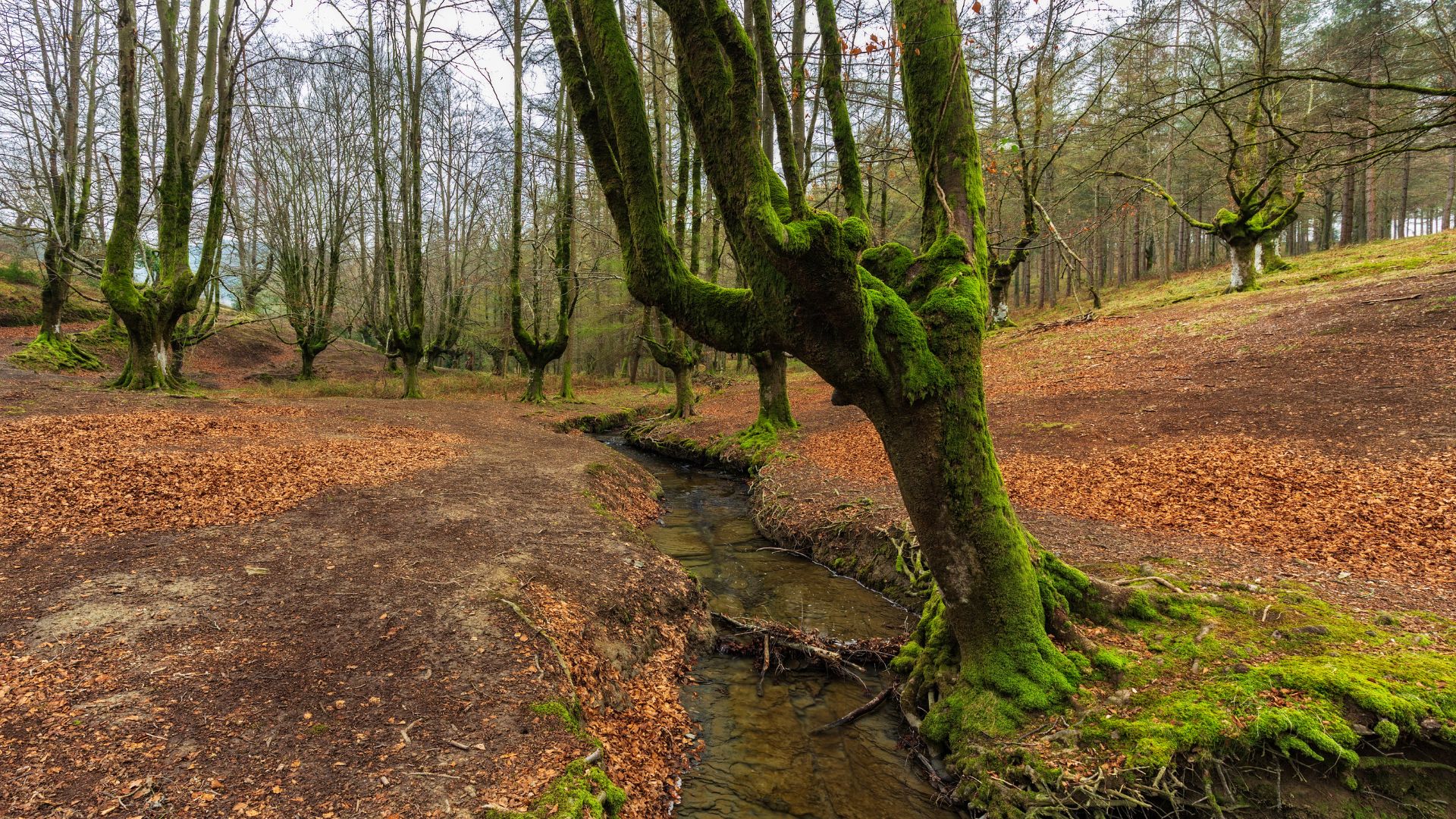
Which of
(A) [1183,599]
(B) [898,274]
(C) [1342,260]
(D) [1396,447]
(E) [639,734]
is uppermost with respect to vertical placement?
(C) [1342,260]

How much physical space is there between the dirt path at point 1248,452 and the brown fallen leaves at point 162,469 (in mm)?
6850

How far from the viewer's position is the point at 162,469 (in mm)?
7070

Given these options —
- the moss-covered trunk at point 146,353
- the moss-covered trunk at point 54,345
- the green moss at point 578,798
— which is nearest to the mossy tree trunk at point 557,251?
the moss-covered trunk at point 146,353

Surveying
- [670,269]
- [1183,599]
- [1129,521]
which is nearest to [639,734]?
[670,269]

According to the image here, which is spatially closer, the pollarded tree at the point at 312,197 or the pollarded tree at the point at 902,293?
the pollarded tree at the point at 902,293

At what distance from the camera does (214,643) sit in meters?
3.93

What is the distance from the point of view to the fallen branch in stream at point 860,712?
4645 mm

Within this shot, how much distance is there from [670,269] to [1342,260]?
26.0 m

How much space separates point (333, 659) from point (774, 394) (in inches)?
466

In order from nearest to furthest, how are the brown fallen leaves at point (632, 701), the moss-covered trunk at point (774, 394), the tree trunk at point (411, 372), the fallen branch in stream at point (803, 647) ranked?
the brown fallen leaves at point (632, 701)
the fallen branch in stream at point (803, 647)
the moss-covered trunk at point (774, 394)
the tree trunk at point (411, 372)

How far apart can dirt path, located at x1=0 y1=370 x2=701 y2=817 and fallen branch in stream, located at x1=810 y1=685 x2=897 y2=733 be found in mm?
1167

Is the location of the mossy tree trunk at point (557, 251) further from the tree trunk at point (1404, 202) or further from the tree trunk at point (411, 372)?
the tree trunk at point (1404, 202)

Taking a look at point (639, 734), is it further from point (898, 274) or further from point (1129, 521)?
point (1129, 521)

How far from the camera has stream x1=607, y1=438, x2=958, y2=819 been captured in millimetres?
3879
